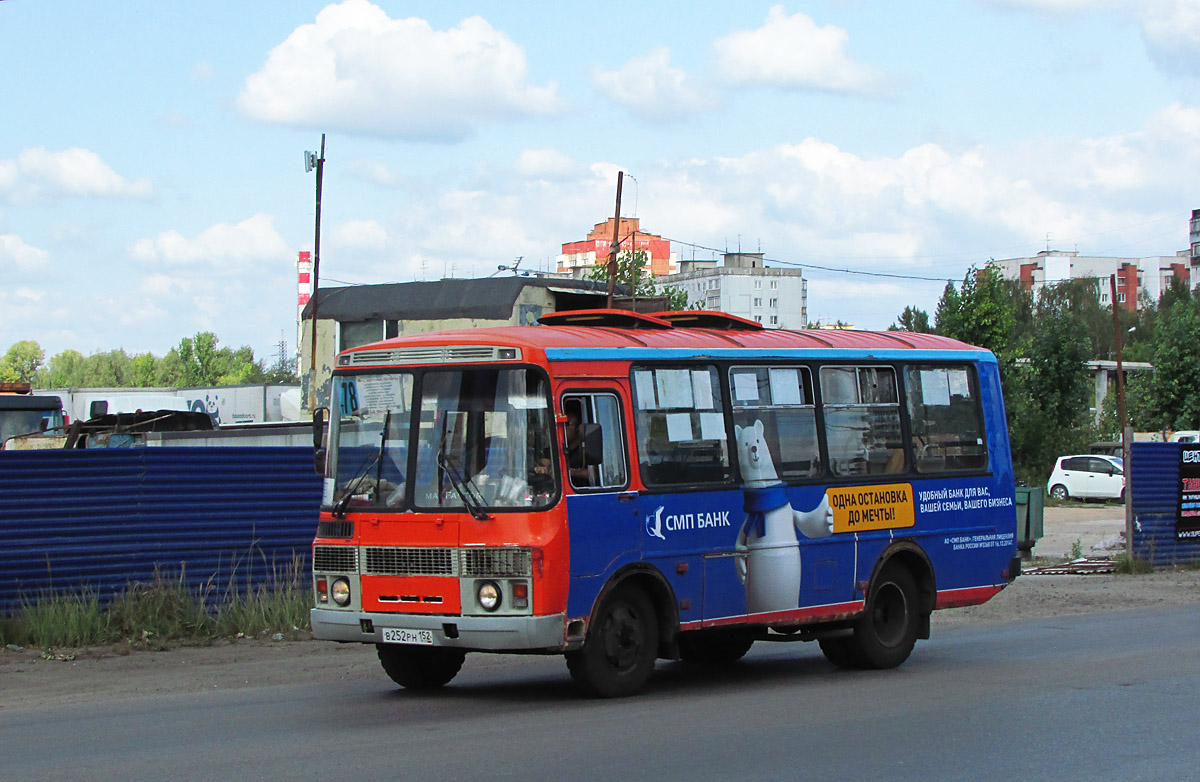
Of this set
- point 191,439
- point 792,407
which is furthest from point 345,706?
point 191,439

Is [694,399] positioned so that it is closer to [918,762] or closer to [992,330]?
[918,762]

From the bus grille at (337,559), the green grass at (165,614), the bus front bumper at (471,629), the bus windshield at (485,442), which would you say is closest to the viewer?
the bus front bumper at (471,629)

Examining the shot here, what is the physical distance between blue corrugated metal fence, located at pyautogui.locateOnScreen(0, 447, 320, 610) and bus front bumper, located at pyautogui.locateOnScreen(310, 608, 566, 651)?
4123mm

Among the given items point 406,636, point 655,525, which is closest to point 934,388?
point 655,525

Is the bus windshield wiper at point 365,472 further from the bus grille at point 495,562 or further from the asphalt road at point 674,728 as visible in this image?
the asphalt road at point 674,728

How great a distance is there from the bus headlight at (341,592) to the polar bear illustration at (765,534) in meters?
3.09

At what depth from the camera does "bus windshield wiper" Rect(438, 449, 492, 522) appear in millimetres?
9500

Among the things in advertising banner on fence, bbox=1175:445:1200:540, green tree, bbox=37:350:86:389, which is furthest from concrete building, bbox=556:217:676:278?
advertising banner on fence, bbox=1175:445:1200:540

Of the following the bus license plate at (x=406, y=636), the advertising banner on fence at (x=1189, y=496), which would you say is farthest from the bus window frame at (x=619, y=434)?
the advertising banner on fence at (x=1189, y=496)

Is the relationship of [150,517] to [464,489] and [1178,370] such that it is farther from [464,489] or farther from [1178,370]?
[1178,370]

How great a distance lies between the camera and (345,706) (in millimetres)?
9852

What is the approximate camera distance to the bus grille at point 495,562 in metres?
9.37

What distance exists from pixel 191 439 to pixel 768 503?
51.3 feet

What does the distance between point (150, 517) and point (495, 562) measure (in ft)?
17.6
